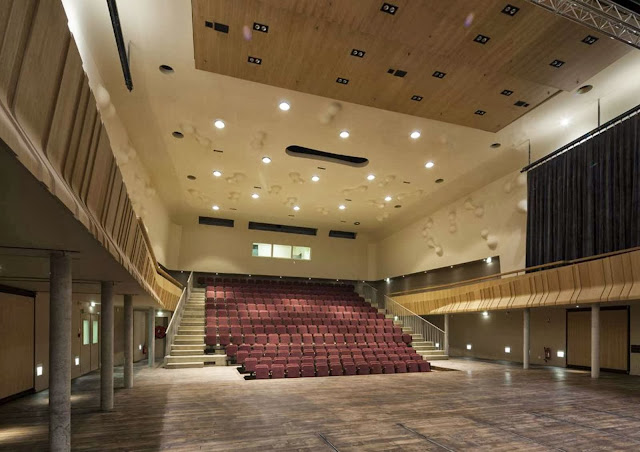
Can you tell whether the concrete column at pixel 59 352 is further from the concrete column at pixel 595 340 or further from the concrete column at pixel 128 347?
the concrete column at pixel 595 340

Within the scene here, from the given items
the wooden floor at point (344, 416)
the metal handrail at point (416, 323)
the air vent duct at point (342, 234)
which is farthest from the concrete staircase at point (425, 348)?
the air vent duct at point (342, 234)

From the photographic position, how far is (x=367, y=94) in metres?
9.06

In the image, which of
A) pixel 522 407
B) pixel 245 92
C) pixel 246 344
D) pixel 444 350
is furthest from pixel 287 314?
pixel 522 407

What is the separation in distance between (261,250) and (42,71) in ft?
63.6

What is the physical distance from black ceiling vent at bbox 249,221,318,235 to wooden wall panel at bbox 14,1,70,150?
1881cm

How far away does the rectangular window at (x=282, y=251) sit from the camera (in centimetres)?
2170

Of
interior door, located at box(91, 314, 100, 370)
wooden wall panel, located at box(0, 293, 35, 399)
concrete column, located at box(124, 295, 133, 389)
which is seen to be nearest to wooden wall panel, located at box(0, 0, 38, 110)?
wooden wall panel, located at box(0, 293, 35, 399)

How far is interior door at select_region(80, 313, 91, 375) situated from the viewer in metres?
11.2

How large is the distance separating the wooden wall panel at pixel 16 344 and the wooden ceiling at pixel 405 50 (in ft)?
18.4

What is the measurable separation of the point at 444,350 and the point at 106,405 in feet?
39.8

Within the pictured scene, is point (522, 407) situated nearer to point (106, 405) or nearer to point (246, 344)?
point (106, 405)

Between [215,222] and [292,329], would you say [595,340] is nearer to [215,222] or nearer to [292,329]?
[292,329]


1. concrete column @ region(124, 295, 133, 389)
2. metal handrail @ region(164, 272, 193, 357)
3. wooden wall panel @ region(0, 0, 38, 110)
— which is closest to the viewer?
wooden wall panel @ region(0, 0, 38, 110)

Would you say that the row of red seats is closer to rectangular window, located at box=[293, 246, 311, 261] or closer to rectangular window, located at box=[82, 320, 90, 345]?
rectangular window, located at box=[82, 320, 90, 345]
